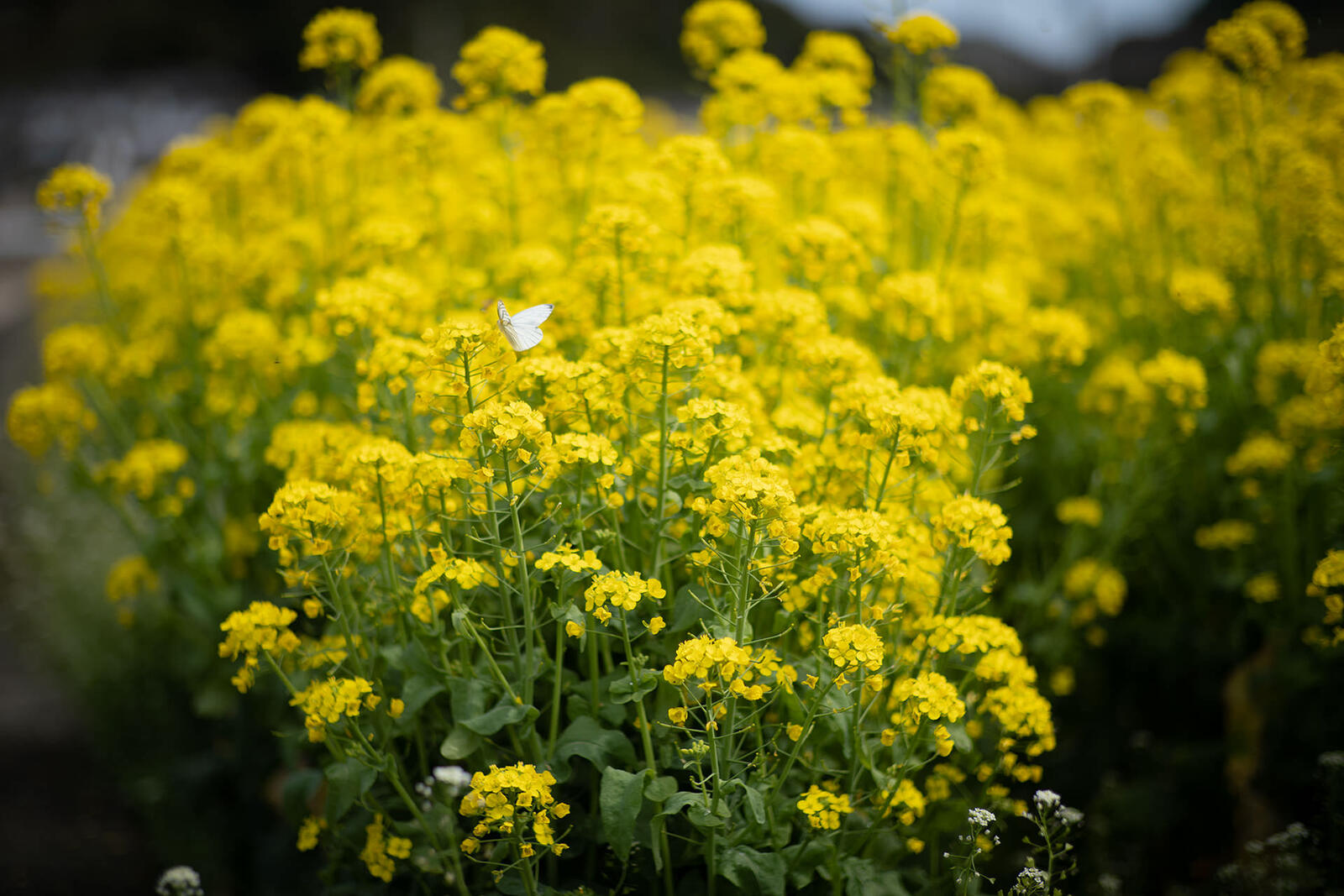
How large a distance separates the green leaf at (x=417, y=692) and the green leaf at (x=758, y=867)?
90 cm

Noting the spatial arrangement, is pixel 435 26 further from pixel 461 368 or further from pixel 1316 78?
pixel 461 368

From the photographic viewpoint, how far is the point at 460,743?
2500 mm

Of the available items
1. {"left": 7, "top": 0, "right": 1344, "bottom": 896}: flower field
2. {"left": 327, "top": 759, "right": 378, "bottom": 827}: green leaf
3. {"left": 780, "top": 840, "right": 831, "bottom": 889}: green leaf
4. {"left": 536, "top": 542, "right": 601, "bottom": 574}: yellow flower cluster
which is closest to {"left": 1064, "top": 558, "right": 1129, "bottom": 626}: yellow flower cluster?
{"left": 7, "top": 0, "right": 1344, "bottom": 896}: flower field

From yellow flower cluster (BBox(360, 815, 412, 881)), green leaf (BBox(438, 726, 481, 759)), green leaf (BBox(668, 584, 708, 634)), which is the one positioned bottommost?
yellow flower cluster (BBox(360, 815, 412, 881))

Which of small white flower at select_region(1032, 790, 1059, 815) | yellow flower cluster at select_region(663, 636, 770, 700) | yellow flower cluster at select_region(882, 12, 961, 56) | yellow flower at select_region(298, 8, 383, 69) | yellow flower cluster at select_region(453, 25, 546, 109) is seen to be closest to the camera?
yellow flower cluster at select_region(663, 636, 770, 700)

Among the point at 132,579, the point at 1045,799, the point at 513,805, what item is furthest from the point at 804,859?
the point at 132,579

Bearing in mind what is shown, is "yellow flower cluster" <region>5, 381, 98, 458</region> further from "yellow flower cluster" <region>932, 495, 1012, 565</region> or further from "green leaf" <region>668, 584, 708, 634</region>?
"yellow flower cluster" <region>932, 495, 1012, 565</region>

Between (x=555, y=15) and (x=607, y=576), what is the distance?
16047mm

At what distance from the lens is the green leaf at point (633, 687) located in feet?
7.77

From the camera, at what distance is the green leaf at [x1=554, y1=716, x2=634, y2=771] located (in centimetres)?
246

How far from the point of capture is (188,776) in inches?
167

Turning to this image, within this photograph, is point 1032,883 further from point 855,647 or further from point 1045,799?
point 855,647

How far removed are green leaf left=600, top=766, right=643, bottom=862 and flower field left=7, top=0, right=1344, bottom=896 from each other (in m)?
0.01

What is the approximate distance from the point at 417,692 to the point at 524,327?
106 cm
